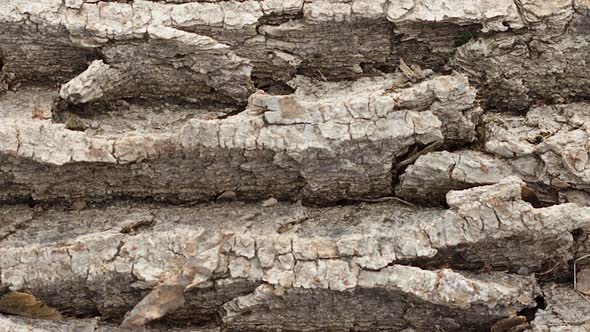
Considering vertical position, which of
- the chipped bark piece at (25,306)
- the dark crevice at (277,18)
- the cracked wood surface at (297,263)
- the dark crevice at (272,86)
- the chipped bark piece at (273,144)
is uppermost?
the dark crevice at (277,18)

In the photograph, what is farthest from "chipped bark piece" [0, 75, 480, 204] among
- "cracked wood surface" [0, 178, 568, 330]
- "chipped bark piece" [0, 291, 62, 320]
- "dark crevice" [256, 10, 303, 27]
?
"chipped bark piece" [0, 291, 62, 320]

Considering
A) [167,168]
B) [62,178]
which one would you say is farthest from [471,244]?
[62,178]

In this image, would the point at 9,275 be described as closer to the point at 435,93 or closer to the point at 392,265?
the point at 392,265

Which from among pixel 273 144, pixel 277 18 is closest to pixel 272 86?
pixel 277 18

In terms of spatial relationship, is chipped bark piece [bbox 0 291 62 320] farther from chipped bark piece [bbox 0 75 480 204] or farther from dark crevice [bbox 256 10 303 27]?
dark crevice [bbox 256 10 303 27]

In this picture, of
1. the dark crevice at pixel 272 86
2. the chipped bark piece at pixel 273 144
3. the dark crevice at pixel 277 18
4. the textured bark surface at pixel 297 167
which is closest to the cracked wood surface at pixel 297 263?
the textured bark surface at pixel 297 167

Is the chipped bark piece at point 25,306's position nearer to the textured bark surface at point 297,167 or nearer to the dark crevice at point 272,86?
the textured bark surface at point 297,167
